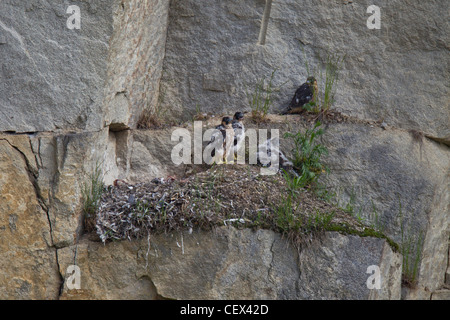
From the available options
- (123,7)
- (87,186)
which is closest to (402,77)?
(123,7)

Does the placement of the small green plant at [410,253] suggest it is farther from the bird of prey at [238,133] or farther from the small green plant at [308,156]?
the bird of prey at [238,133]

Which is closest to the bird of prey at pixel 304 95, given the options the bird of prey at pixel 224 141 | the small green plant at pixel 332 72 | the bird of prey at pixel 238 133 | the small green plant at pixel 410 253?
the small green plant at pixel 332 72

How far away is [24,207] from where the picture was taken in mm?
5023

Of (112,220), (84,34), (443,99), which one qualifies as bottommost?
(112,220)

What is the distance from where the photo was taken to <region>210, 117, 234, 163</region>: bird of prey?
18.8 feet

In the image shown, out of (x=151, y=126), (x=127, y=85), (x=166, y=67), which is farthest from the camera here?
A: (x=166, y=67)

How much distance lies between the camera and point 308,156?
588 cm

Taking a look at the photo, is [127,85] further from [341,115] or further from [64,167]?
[341,115]

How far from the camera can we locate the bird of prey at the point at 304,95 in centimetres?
625

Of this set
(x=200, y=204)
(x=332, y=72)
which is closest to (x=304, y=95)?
(x=332, y=72)

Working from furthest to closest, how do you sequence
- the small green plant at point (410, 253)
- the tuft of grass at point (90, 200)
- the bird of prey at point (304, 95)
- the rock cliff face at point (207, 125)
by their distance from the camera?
the bird of prey at point (304, 95), the small green plant at point (410, 253), the tuft of grass at point (90, 200), the rock cliff face at point (207, 125)

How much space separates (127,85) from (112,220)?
51.9 inches

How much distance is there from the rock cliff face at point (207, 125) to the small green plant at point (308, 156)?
0.21 m

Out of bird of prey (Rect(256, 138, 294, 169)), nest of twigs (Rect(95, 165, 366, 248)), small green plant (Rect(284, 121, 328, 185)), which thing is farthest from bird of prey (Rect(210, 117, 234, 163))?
small green plant (Rect(284, 121, 328, 185))
